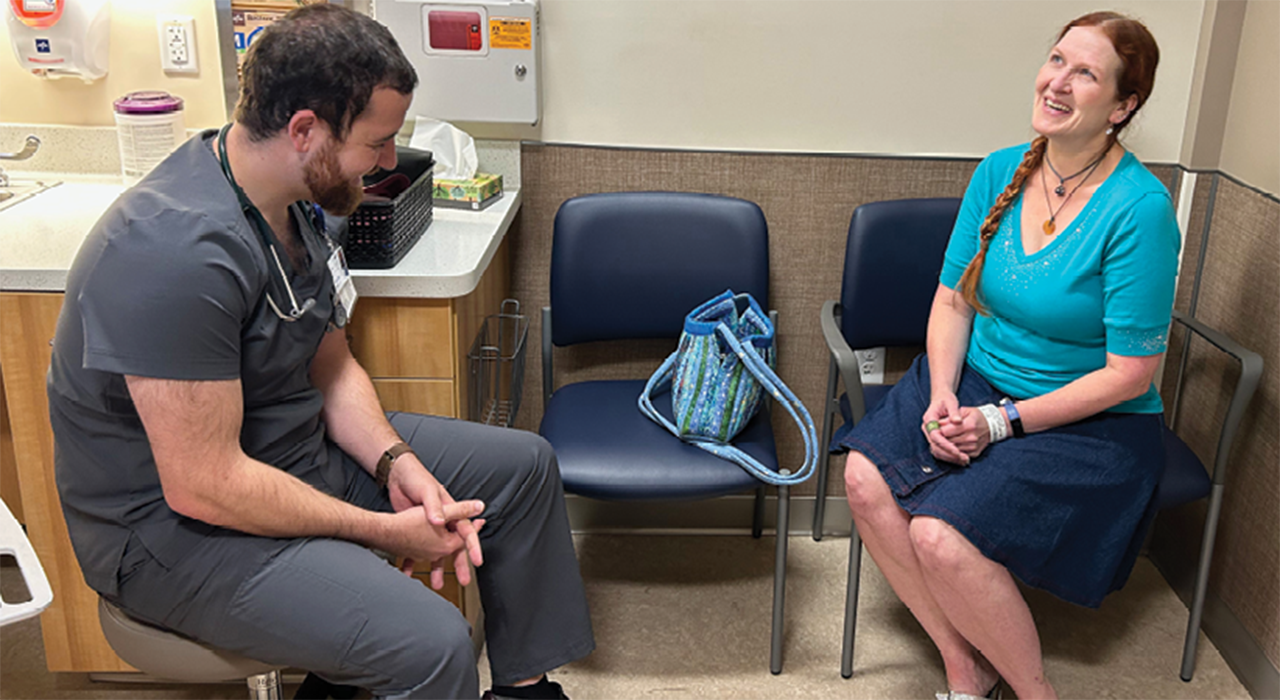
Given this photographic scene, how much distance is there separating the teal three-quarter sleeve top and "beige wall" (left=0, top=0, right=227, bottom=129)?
1572 mm

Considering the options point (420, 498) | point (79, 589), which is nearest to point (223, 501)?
point (420, 498)

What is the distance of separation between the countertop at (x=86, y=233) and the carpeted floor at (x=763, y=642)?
82 cm

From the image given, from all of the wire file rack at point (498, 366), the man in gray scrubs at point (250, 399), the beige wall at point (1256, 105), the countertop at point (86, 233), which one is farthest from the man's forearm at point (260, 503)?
the beige wall at point (1256, 105)

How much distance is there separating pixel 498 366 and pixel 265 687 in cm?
81

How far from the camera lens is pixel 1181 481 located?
2.00 meters

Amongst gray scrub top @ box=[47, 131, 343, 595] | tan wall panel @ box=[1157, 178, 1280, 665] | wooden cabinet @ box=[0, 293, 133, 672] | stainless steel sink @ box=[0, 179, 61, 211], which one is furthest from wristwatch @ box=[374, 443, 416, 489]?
tan wall panel @ box=[1157, 178, 1280, 665]

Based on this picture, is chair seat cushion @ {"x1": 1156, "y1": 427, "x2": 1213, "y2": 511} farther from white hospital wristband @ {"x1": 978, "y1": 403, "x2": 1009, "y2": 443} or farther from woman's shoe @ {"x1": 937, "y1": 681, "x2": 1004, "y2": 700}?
woman's shoe @ {"x1": 937, "y1": 681, "x2": 1004, "y2": 700}

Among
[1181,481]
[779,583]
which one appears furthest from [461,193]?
[1181,481]

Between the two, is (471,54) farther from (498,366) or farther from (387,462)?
(387,462)

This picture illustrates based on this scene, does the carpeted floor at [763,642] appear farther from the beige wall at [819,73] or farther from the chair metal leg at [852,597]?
the beige wall at [819,73]

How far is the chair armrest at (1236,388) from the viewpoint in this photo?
1996 mm

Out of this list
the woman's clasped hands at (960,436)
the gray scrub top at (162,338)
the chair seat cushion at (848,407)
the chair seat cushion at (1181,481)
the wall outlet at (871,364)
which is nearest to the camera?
the gray scrub top at (162,338)

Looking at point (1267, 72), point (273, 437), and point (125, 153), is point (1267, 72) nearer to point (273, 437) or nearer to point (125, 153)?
point (273, 437)

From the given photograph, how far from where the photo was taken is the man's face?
1442 mm
